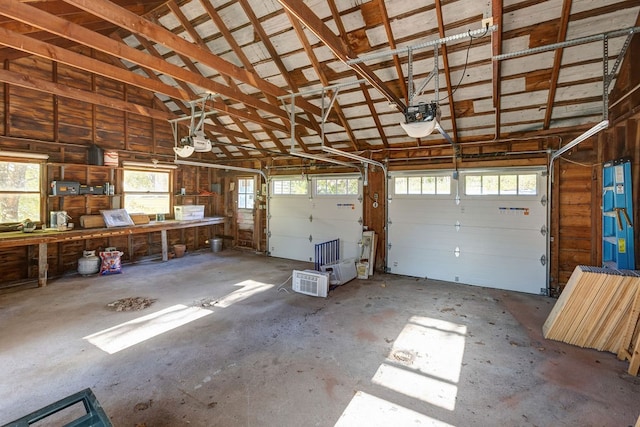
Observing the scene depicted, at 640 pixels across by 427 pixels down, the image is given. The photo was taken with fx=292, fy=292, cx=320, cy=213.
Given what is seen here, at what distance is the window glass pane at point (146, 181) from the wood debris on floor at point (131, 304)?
3.65 m

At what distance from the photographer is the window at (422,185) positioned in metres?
6.11

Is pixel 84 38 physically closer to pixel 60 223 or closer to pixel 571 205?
pixel 60 223

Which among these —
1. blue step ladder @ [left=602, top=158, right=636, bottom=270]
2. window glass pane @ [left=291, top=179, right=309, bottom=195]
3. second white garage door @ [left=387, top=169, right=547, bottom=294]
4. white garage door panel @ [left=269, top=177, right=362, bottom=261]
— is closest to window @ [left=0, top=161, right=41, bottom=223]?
white garage door panel @ [left=269, top=177, right=362, bottom=261]

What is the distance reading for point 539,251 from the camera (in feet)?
17.3

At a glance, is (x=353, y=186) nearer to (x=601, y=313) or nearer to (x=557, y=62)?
(x=557, y=62)

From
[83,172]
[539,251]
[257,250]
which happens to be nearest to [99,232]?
[83,172]

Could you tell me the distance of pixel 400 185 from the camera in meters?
6.61

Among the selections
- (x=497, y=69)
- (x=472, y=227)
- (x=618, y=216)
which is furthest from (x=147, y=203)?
(x=618, y=216)

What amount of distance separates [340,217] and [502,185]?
353 cm

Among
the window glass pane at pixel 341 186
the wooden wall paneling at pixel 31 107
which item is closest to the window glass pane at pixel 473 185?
the window glass pane at pixel 341 186

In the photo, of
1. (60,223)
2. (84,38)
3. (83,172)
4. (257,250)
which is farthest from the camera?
(257,250)

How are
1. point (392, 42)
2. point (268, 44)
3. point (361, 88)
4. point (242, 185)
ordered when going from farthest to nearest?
point (242, 185), point (361, 88), point (268, 44), point (392, 42)

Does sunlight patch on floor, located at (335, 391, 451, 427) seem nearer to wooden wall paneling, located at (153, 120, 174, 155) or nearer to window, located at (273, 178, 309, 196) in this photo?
window, located at (273, 178, 309, 196)

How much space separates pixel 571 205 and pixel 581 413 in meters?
3.94
